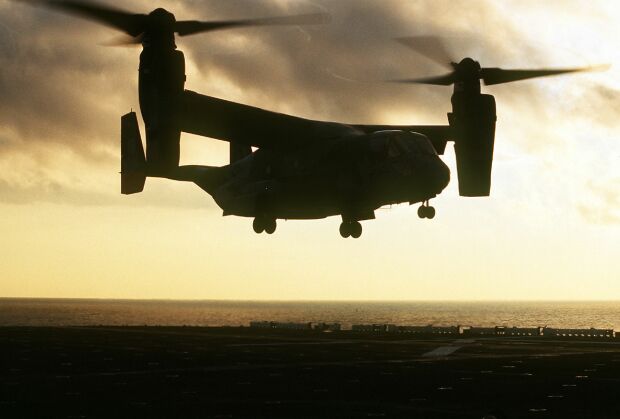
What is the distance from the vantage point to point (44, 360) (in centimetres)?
4422

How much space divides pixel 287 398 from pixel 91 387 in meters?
8.48

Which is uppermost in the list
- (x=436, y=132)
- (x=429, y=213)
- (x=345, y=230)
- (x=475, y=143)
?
(x=436, y=132)

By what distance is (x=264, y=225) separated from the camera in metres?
36.6

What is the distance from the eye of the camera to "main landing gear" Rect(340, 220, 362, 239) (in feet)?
118

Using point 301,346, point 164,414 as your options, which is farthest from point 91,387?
point 301,346

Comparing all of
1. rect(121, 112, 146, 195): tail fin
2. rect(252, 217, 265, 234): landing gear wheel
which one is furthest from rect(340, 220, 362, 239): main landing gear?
rect(121, 112, 146, 195): tail fin

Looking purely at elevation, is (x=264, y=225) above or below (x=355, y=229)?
above

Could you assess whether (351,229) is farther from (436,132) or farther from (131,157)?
(131,157)

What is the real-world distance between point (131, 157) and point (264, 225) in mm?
11189

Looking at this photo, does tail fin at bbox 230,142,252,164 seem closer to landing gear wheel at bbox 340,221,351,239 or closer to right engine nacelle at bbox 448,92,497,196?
landing gear wheel at bbox 340,221,351,239

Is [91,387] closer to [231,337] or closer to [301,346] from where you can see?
[301,346]

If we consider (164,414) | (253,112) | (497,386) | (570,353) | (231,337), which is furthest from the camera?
(231,337)

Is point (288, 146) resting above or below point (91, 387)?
above

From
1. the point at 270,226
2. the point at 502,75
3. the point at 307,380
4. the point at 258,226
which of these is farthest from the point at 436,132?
the point at 307,380
